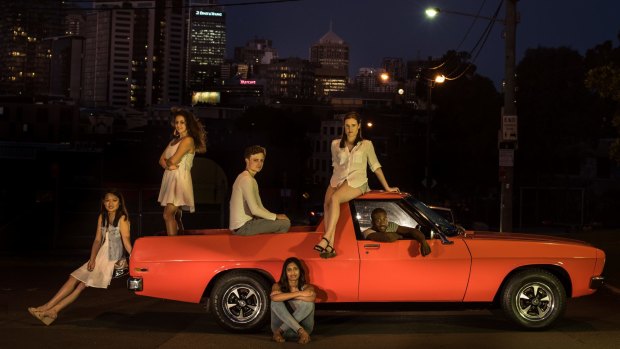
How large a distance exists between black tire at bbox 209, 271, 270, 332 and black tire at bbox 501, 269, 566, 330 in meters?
2.62

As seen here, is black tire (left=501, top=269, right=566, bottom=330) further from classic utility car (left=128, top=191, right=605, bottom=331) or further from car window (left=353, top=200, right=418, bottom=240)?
car window (left=353, top=200, right=418, bottom=240)

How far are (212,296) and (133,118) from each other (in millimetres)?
188130

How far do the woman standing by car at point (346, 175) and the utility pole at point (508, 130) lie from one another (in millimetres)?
10926

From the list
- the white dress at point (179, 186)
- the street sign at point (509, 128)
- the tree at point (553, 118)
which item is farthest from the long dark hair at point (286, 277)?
the tree at point (553, 118)

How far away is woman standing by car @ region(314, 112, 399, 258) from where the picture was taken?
9555mm

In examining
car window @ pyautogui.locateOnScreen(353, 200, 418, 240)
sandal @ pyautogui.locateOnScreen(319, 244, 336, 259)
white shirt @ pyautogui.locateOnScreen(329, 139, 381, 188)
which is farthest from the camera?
white shirt @ pyautogui.locateOnScreen(329, 139, 381, 188)

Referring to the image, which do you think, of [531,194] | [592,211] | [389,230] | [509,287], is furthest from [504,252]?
[531,194]

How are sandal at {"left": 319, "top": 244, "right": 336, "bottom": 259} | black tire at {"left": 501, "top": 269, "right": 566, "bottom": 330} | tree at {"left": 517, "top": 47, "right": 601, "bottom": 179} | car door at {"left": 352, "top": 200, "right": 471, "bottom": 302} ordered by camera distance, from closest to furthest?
sandal at {"left": 319, "top": 244, "right": 336, "bottom": 259}, car door at {"left": 352, "top": 200, "right": 471, "bottom": 302}, black tire at {"left": 501, "top": 269, "right": 566, "bottom": 330}, tree at {"left": 517, "top": 47, "right": 601, "bottom": 179}

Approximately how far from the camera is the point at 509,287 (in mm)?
9719

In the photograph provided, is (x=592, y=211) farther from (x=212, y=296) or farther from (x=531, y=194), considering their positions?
(x=212, y=296)

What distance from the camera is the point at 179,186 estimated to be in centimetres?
1084

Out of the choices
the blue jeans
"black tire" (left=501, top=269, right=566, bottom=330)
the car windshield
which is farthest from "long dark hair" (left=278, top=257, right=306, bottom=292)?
"black tire" (left=501, top=269, right=566, bottom=330)

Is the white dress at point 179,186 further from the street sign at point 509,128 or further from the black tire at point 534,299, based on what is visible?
the street sign at point 509,128

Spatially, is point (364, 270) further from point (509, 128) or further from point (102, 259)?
point (509, 128)
